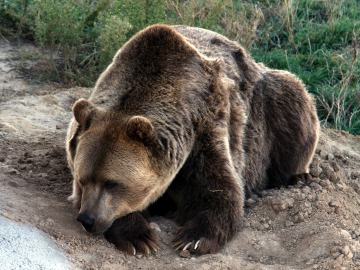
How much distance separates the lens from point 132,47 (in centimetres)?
539

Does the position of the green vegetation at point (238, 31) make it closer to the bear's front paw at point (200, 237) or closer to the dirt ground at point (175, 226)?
the dirt ground at point (175, 226)

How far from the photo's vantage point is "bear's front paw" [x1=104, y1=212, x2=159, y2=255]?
490 centimetres

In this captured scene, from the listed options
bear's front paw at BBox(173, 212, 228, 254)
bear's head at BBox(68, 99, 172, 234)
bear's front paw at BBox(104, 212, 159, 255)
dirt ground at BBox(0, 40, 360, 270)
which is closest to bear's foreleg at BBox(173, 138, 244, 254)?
bear's front paw at BBox(173, 212, 228, 254)

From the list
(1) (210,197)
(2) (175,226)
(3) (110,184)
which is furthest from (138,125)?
(2) (175,226)

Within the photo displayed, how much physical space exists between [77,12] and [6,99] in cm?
156

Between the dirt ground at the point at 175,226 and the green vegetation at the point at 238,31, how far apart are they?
1.21m

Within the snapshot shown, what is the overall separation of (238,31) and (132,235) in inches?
191

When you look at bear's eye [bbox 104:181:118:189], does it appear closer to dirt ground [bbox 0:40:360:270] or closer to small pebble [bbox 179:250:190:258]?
dirt ground [bbox 0:40:360:270]

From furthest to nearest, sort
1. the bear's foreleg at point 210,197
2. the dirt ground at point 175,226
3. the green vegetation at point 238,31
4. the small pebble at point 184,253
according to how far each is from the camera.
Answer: the green vegetation at point 238,31 < the bear's foreleg at point 210,197 < the small pebble at point 184,253 < the dirt ground at point 175,226

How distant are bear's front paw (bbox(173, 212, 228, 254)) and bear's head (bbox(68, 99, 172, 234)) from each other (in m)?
0.44

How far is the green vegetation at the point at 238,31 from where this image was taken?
8.21 metres

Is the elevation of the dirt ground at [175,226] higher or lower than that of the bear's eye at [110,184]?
lower

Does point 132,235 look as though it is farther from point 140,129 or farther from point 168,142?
point 140,129

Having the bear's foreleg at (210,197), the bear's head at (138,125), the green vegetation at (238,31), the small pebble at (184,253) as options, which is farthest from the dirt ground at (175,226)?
the green vegetation at (238,31)
